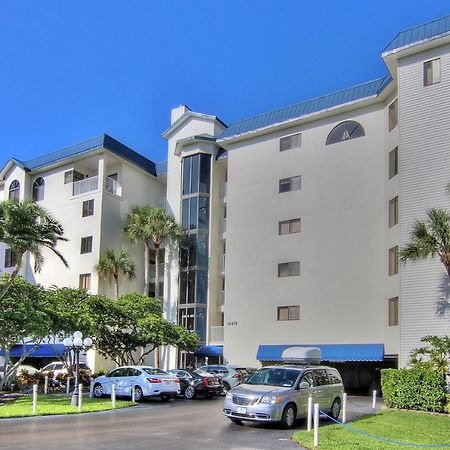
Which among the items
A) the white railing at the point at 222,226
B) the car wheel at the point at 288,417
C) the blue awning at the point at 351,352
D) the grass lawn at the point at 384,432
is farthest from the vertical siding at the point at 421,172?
the white railing at the point at 222,226

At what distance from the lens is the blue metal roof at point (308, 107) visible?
34.3 metres

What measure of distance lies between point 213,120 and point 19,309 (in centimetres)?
2325

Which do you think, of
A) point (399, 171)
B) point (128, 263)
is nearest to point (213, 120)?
point (128, 263)

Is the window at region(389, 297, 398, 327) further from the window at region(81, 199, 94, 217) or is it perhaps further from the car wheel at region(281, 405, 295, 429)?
the window at region(81, 199, 94, 217)

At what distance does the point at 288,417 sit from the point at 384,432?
2400 millimetres

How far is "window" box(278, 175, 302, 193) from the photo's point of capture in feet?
120

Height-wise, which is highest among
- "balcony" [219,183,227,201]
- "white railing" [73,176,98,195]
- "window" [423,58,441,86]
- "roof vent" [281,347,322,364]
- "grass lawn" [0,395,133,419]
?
"window" [423,58,441,86]

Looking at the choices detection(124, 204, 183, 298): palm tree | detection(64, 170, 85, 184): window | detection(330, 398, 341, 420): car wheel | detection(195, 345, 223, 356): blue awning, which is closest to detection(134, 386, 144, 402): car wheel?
detection(330, 398, 341, 420): car wheel

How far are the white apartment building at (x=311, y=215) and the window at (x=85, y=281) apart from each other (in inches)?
24.4

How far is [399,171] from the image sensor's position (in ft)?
97.4

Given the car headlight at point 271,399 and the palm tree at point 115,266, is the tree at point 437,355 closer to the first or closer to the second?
the car headlight at point 271,399

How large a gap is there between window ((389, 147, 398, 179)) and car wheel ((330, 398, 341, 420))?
1655 centimetres

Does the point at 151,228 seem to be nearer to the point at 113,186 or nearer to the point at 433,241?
the point at 113,186

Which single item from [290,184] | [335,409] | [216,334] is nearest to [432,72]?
[290,184]
